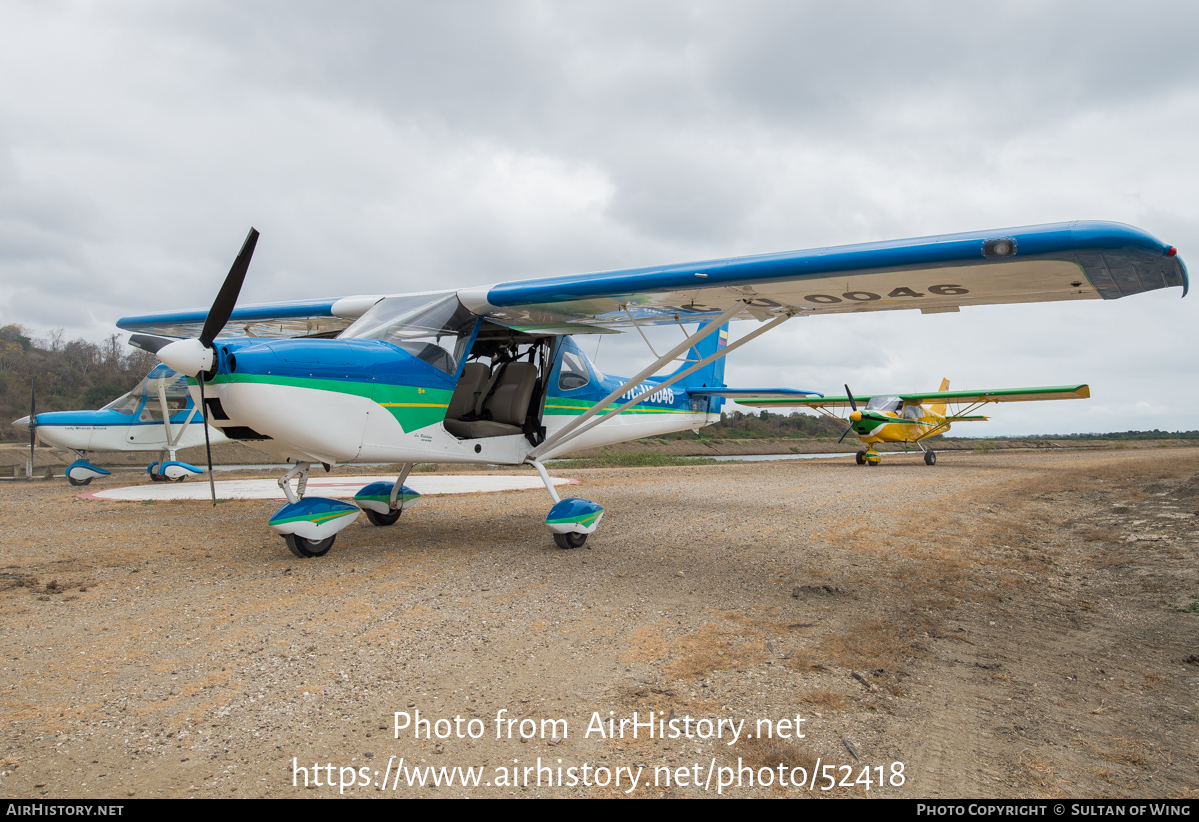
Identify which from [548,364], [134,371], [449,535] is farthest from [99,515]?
[134,371]

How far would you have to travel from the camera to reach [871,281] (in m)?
5.25

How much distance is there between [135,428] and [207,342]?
11.1 metres

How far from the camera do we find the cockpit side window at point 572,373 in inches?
312

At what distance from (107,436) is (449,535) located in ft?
35.2

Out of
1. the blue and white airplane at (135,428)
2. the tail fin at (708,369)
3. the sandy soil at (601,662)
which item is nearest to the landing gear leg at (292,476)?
the sandy soil at (601,662)

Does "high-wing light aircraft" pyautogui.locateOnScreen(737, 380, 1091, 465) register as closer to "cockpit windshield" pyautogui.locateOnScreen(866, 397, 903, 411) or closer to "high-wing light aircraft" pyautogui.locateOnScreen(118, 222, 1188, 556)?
"cockpit windshield" pyautogui.locateOnScreen(866, 397, 903, 411)

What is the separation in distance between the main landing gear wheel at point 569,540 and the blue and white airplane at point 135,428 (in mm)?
10145

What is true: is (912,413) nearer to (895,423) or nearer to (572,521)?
(895,423)

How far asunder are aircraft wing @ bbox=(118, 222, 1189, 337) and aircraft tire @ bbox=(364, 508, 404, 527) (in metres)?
2.64

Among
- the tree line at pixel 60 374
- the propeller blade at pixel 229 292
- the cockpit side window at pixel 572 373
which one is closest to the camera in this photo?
the propeller blade at pixel 229 292

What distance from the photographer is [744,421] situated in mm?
50625

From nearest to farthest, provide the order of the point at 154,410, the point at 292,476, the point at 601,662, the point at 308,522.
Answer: the point at 601,662
the point at 308,522
the point at 292,476
the point at 154,410

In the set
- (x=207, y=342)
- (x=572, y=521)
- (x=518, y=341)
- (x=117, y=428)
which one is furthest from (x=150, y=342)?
(x=117, y=428)

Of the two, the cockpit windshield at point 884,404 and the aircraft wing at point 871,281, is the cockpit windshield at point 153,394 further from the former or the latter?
the cockpit windshield at point 884,404
